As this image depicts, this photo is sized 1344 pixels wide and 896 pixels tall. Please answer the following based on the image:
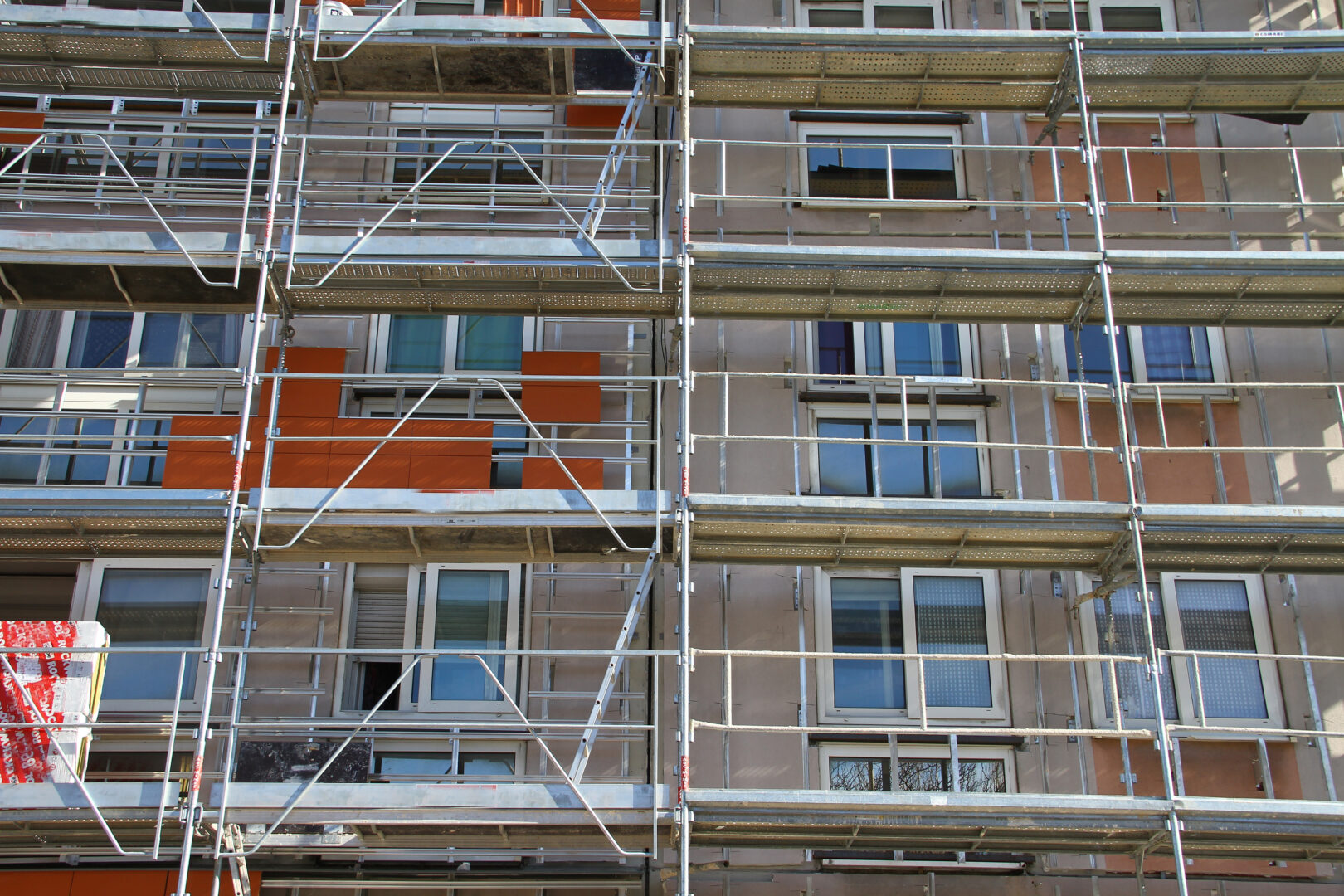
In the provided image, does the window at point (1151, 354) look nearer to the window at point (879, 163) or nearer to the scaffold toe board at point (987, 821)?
the window at point (879, 163)

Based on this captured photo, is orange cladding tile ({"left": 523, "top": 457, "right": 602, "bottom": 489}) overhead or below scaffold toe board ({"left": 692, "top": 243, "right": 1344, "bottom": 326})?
A: below

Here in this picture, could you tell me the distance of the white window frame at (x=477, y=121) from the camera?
479 inches

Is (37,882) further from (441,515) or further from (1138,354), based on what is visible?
(1138,354)

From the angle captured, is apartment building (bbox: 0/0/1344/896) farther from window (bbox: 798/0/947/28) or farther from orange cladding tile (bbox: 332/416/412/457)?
window (bbox: 798/0/947/28)

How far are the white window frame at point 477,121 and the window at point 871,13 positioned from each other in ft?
9.23

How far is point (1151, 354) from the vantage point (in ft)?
38.9

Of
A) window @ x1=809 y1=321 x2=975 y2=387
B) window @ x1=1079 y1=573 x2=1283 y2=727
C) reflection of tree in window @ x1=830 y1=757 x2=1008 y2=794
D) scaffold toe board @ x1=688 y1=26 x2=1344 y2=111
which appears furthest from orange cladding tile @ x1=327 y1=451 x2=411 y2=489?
window @ x1=1079 y1=573 x2=1283 y2=727

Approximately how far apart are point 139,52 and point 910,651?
8.34m

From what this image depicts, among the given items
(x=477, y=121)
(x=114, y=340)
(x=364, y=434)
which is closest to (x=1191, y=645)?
(x=364, y=434)

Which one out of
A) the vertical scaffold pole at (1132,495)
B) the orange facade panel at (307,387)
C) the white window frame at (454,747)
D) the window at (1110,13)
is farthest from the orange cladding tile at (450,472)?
the window at (1110,13)

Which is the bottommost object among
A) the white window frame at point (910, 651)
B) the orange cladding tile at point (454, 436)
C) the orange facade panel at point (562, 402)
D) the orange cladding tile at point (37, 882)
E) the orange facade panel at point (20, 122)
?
the orange cladding tile at point (37, 882)

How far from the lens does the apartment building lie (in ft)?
31.0

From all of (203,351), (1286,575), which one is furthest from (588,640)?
(1286,575)

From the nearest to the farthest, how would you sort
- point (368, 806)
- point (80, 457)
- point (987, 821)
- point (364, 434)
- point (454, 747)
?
point (368, 806), point (987, 821), point (454, 747), point (364, 434), point (80, 457)
